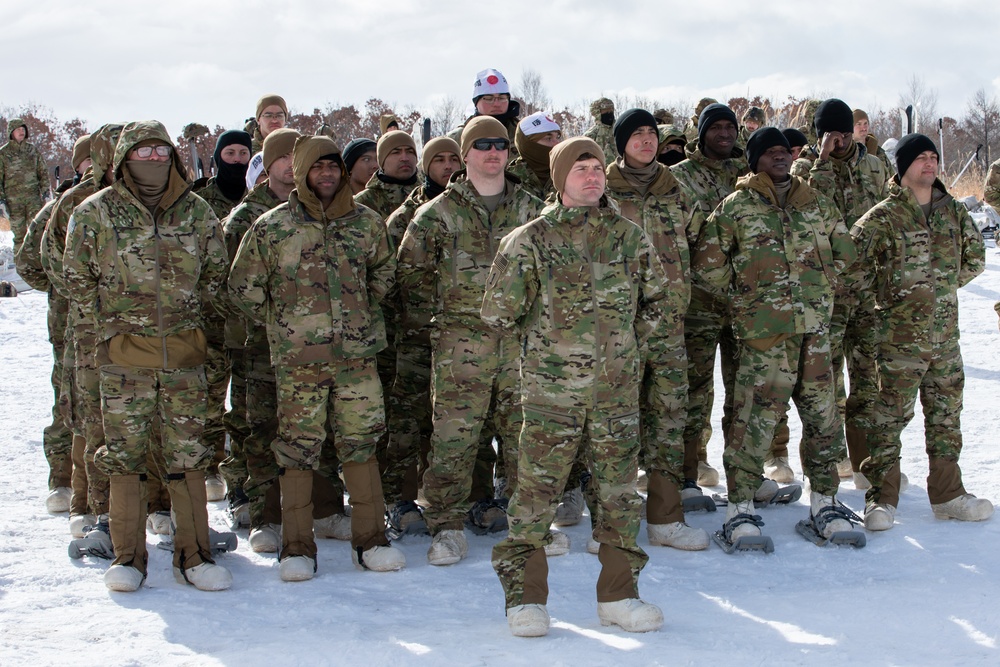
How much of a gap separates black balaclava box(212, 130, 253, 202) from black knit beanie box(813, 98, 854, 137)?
4.18 meters

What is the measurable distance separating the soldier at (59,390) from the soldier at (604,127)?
4.61 meters

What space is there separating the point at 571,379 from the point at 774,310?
6.09 feet

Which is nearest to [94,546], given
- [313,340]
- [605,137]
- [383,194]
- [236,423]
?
[236,423]

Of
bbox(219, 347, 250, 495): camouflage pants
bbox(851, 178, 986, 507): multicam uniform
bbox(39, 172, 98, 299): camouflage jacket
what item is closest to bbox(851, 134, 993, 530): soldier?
bbox(851, 178, 986, 507): multicam uniform

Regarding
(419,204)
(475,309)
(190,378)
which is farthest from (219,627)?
(419,204)

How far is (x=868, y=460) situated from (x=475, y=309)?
113 inches

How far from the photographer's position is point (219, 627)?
5.09 meters

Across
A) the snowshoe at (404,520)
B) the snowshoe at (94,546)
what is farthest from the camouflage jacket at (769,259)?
the snowshoe at (94,546)

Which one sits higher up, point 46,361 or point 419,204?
point 419,204

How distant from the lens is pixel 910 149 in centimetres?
663

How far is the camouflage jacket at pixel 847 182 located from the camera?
7578 mm

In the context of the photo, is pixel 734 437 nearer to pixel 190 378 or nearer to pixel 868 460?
pixel 868 460

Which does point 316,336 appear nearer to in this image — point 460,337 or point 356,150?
point 460,337

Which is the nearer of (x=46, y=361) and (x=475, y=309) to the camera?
(x=475, y=309)
